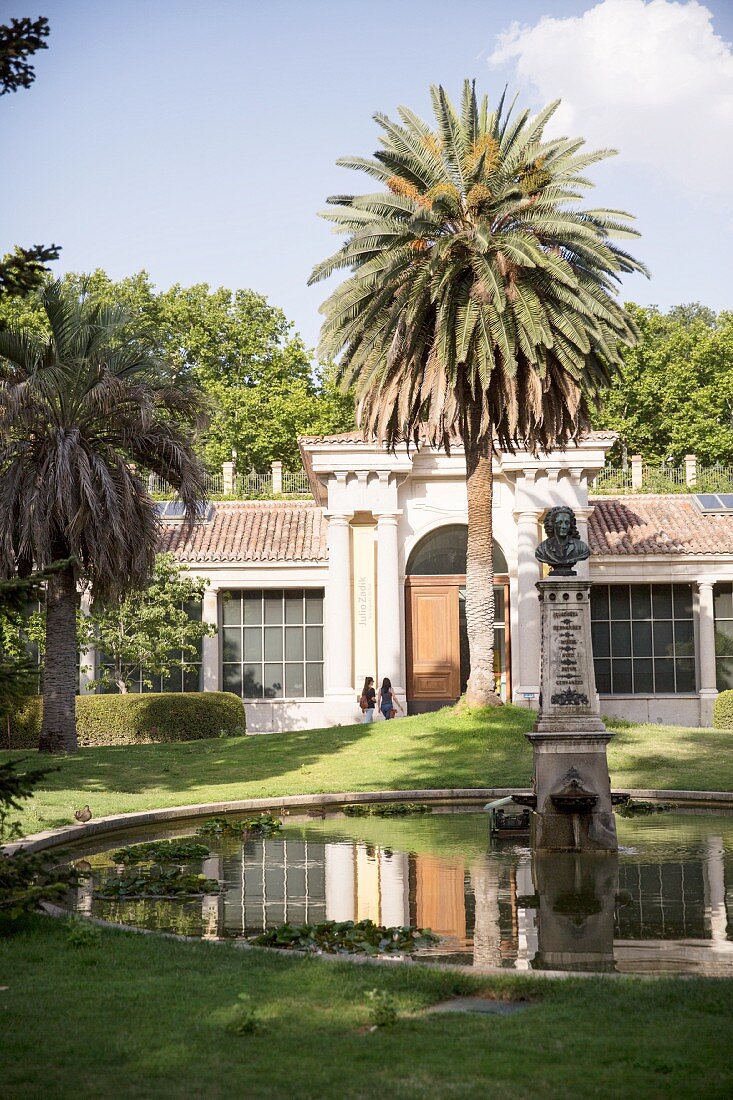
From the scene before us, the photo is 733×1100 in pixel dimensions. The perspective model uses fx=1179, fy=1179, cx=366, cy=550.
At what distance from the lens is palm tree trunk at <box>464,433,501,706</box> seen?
25094 mm

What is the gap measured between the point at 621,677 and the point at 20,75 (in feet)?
96.0

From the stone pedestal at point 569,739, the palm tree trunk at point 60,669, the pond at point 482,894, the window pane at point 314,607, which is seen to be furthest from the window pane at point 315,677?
the stone pedestal at point 569,739

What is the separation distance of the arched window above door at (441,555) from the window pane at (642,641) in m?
4.81

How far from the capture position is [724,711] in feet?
101

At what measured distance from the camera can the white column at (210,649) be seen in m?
33.7

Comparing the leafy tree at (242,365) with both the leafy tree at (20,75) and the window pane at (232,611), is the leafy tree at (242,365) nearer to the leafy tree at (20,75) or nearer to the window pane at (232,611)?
the window pane at (232,611)

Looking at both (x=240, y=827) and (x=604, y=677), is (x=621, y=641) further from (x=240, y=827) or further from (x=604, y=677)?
(x=240, y=827)

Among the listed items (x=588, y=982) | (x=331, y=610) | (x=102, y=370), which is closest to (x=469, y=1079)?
(x=588, y=982)

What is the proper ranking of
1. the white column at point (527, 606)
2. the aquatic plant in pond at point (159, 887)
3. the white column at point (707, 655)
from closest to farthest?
the aquatic plant in pond at point (159, 887) → the white column at point (527, 606) → the white column at point (707, 655)

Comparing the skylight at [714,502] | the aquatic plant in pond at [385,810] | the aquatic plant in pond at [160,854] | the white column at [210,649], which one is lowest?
the aquatic plant in pond at [385,810]

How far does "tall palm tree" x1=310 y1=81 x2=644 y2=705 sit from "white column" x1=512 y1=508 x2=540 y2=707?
19.3 feet

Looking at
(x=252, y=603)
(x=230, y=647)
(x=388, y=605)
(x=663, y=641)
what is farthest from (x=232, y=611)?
(x=663, y=641)

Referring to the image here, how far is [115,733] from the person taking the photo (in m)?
28.5

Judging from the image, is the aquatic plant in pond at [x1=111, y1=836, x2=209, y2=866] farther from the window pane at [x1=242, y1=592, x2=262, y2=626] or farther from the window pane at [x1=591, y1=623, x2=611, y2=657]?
the window pane at [x1=591, y1=623, x2=611, y2=657]
